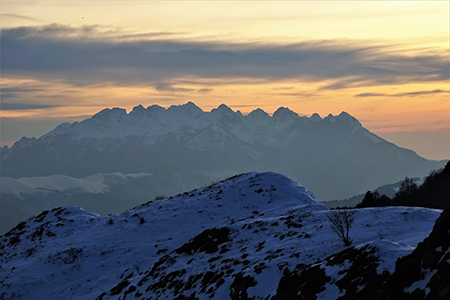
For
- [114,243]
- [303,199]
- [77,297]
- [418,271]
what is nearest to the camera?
[418,271]

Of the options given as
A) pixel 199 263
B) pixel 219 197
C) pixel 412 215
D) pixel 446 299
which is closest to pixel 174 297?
pixel 199 263

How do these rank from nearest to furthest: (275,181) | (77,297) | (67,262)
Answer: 1. (77,297)
2. (67,262)
3. (275,181)

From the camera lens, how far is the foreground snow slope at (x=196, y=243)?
30378mm

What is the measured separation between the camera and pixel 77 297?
43062 millimetres

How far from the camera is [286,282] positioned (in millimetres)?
26156

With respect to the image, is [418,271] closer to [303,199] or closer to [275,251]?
[275,251]

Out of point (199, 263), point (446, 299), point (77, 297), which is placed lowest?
point (77, 297)

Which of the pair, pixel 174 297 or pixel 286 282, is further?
pixel 174 297

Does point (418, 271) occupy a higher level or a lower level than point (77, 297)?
higher

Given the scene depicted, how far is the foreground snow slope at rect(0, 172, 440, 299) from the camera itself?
99.7 ft

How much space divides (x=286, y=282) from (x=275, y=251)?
663cm

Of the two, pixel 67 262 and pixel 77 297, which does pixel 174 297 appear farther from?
pixel 67 262

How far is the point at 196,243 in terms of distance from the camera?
42.7 metres

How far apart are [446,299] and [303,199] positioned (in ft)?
141
